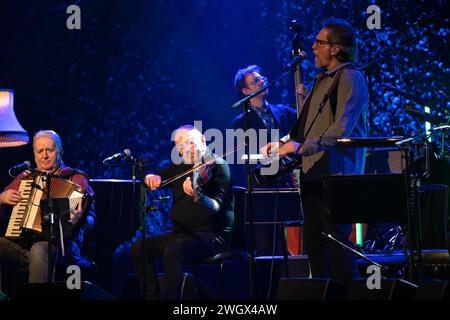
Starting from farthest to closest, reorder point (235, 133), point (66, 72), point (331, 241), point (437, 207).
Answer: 1. point (66, 72)
2. point (235, 133)
3. point (437, 207)
4. point (331, 241)

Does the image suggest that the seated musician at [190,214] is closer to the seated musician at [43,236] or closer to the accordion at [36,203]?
the seated musician at [43,236]

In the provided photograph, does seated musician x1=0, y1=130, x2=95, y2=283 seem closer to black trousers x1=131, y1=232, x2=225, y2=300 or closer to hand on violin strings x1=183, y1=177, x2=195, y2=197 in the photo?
black trousers x1=131, y1=232, x2=225, y2=300

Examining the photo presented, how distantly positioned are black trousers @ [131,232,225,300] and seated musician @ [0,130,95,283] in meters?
0.46

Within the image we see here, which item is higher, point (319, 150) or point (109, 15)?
point (109, 15)

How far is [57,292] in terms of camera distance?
11.9ft

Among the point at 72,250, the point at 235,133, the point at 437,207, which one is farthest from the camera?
the point at 235,133

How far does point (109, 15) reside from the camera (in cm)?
729

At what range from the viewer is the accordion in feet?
16.8

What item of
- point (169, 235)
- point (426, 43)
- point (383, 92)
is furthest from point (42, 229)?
point (426, 43)

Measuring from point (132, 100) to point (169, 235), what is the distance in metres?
2.24

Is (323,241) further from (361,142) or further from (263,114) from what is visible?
(263,114)
